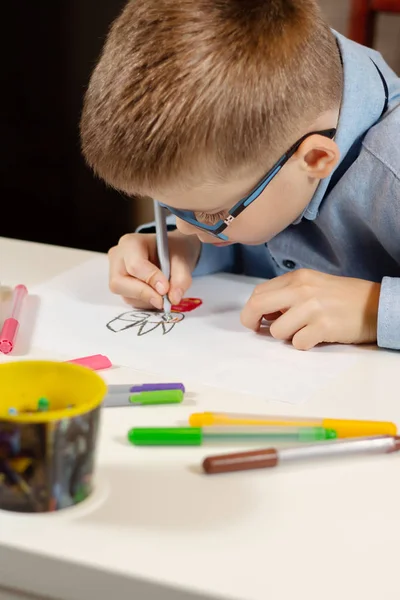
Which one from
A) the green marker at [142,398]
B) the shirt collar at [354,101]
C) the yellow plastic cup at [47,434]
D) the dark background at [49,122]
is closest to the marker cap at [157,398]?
the green marker at [142,398]

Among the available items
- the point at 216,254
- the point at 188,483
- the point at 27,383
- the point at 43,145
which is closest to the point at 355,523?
the point at 188,483

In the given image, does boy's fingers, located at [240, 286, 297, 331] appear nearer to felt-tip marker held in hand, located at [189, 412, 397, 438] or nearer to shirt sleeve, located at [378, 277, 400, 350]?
shirt sleeve, located at [378, 277, 400, 350]

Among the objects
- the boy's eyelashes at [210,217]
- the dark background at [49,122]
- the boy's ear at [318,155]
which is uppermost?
the boy's ear at [318,155]

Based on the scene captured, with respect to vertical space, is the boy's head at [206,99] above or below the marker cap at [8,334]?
above

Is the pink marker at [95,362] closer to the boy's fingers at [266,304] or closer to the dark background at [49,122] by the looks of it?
the boy's fingers at [266,304]

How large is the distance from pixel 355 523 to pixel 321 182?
1.40ft

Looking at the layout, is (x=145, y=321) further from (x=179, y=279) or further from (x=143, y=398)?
(x=143, y=398)

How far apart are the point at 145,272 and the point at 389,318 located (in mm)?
266

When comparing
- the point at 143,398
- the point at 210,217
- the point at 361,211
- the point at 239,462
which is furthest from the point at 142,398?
the point at 361,211

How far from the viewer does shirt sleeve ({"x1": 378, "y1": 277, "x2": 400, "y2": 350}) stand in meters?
0.76

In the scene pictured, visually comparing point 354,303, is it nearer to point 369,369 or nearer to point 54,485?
point 369,369

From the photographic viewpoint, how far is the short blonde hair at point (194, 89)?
2.20 ft

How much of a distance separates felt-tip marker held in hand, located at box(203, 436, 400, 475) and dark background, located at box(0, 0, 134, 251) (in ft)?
3.93

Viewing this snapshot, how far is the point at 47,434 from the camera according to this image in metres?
0.48
